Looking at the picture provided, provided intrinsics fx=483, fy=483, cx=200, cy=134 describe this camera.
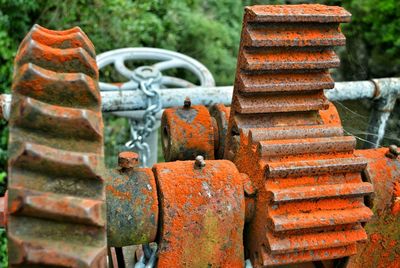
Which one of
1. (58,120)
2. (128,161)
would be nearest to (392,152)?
(128,161)

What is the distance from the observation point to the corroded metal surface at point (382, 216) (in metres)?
1.51

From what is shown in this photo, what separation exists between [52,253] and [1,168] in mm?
4309

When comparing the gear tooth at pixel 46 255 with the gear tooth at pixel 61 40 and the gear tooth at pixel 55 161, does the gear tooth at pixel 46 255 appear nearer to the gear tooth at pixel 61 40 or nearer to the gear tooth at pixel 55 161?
the gear tooth at pixel 55 161

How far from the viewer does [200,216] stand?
4.31 feet

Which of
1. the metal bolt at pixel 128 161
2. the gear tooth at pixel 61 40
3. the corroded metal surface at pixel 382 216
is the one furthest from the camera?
the corroded metal surface at pixel 382 216

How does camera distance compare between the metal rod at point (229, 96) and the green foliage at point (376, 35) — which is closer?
the metal rod at point (229, 96)

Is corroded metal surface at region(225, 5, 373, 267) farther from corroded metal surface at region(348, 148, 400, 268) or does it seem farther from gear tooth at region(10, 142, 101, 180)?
gear tooth at region(10, 142, 101, 180)

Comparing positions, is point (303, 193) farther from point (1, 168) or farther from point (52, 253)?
point (1, 168)

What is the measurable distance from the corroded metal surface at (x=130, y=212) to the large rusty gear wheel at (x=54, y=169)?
0.62ft

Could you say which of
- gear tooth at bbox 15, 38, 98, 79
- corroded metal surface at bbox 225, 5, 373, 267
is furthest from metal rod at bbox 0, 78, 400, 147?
gear tooth at bbox 15, 38, 98, 79

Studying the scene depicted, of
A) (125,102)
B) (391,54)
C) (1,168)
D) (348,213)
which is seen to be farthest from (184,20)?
(348,213)

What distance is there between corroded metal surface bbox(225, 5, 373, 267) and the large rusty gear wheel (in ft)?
1.64

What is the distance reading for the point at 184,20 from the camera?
7.65 metres

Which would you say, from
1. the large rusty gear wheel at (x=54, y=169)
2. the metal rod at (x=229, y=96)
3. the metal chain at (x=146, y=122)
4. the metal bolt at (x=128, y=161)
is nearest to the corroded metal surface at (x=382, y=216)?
the metal bolt at (x=128, y=161)
